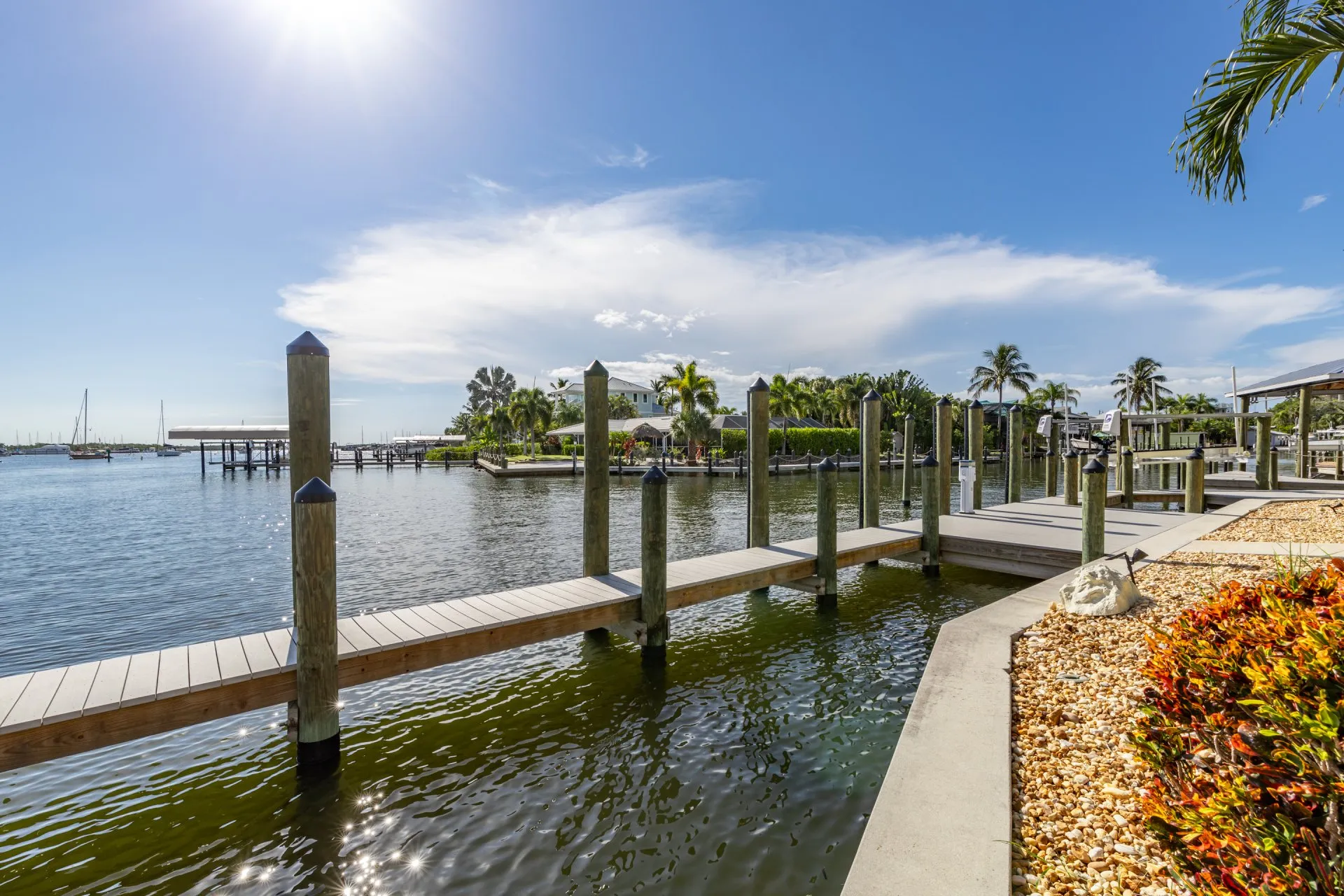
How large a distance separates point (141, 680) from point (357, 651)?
4.34 ft

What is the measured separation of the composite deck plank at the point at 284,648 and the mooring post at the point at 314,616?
7 cm

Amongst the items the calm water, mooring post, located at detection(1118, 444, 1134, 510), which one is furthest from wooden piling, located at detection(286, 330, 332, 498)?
mooring post, located at detection(1118, 444, 1134, 510)

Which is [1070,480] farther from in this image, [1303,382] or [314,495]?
[314,495]


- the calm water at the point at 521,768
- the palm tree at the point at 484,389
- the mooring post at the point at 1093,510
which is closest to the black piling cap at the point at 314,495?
the calm water at the point at 521,768

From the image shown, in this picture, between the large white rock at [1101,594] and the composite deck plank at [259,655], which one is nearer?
the composite deck plank at [259,655]

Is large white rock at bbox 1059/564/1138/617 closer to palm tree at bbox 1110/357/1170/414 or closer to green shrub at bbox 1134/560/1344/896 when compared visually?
green shrub at bbox 1134/560/1344/896

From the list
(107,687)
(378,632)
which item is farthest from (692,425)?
(107,687)

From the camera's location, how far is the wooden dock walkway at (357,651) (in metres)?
3.98

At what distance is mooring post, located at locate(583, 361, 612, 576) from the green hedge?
39.9 meters

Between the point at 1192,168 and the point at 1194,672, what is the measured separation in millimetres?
4552

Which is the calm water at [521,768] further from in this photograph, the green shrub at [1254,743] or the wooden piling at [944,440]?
the wooden piling at [944,440]

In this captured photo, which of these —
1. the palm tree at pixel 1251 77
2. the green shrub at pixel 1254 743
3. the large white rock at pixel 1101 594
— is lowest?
the large white rock at pixel 1101 594

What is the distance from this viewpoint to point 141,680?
434 centimetres

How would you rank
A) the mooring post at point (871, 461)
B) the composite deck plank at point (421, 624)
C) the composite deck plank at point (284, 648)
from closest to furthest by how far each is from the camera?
the composite deck plank at point (284, 648)
the composite deck plank at point (421, 624)
the mooring post at point (871, 461)
